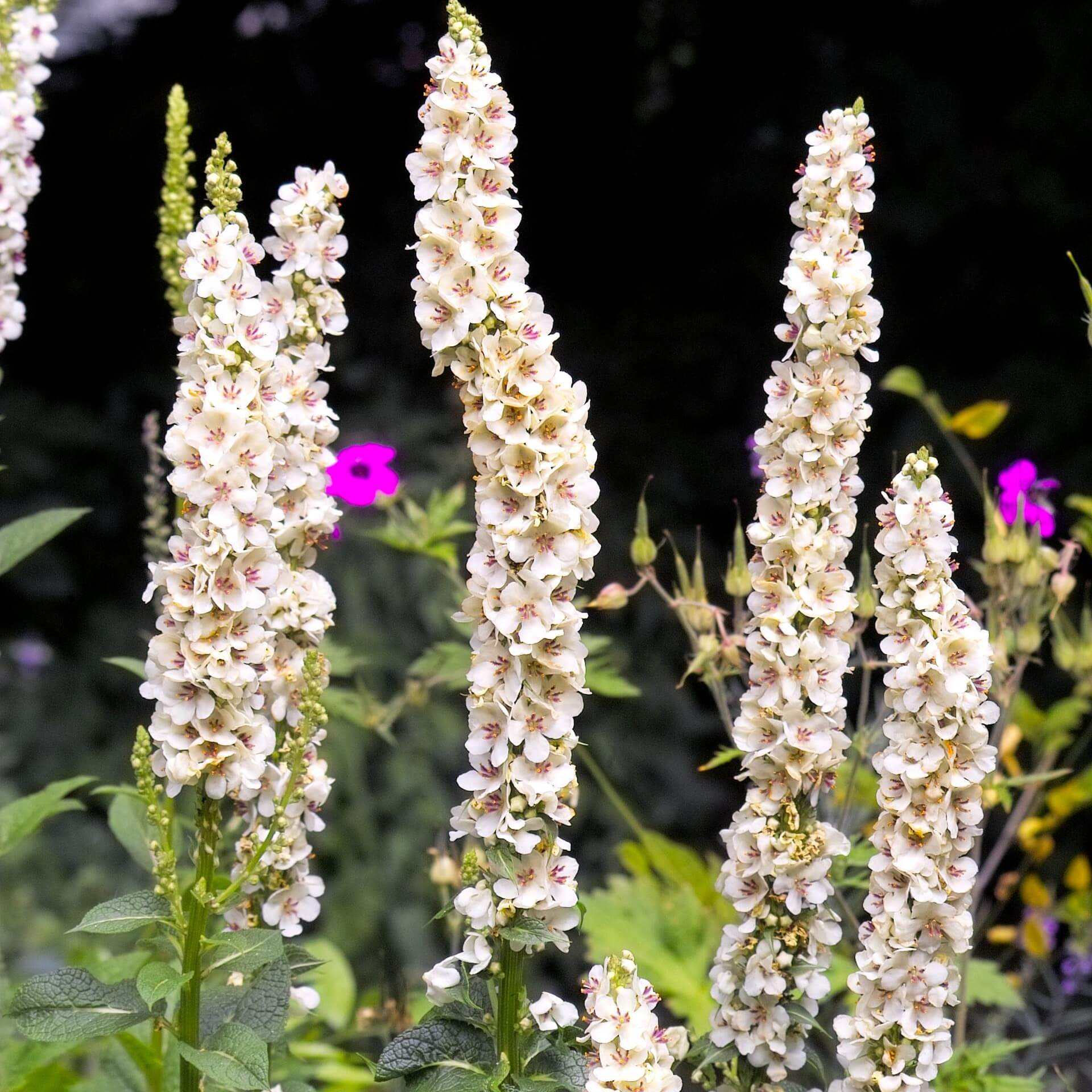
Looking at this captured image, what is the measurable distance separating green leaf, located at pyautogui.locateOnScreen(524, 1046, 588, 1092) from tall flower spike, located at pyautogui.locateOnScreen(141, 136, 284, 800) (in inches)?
17.0

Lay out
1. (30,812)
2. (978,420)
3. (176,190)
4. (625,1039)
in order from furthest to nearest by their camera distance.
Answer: (978,420) → (30,812) → (176,190) → (625,1039)

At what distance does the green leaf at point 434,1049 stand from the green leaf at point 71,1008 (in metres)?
0.27

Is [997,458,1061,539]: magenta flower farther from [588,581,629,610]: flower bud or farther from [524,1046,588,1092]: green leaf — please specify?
[524,1046,588,1092]: green leaf

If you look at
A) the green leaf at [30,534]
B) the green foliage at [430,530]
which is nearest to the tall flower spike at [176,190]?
the green leaf at [30,534]

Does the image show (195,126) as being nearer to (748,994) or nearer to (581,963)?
(581,963)

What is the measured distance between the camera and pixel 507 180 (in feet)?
5.05

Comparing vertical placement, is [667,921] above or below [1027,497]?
below

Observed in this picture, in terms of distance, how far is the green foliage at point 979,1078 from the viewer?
2.03m

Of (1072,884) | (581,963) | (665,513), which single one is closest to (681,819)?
(581,963)

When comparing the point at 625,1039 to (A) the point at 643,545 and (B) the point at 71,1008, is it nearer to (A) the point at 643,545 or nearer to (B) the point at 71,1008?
(B) the point at 71,1008

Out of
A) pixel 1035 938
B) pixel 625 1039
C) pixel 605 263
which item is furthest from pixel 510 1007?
pixel 605 263

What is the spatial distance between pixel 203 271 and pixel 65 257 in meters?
4.01

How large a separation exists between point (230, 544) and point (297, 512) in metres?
0.23

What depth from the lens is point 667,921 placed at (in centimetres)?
276
